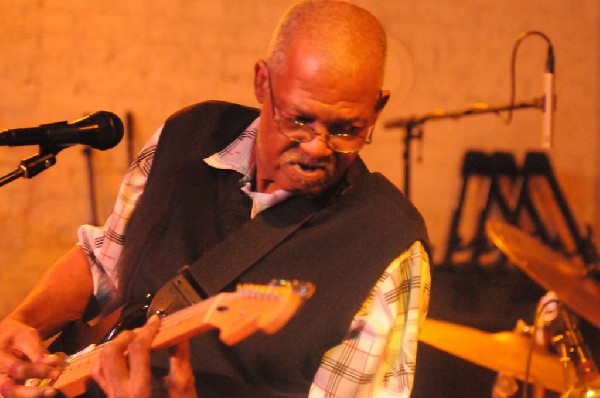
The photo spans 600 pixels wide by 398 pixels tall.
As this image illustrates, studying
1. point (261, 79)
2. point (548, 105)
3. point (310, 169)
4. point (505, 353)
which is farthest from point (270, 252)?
point (548, 105)

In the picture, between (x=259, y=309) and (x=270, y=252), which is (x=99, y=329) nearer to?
(x=270, y=252)

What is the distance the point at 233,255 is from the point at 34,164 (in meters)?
0.40

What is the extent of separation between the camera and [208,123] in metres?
1.84

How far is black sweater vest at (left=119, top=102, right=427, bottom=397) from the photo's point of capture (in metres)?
1.51

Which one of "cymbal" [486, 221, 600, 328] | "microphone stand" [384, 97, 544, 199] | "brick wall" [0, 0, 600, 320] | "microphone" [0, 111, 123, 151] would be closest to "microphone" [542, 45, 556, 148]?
"microphone stand" [384, 97, 544, 199]

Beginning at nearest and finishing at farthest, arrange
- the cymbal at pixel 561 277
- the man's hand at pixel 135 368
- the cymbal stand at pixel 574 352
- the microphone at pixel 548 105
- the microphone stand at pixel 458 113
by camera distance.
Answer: the man's hand at pixel 135 368, the cymbal at pixel 561 277, the cymbal stand at pixel 574 352, the microphone at pixel 548 105, the microphone stand at pixel 458 113

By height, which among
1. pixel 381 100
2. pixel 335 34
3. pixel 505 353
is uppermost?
pixel 335 34

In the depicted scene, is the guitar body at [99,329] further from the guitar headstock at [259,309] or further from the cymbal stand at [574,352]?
the cymbal stand at [574,352]

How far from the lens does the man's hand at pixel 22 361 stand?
1504 millimetres

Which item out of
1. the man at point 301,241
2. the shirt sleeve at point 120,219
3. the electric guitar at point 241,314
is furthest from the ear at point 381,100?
the shirt sleeve at point 120,219

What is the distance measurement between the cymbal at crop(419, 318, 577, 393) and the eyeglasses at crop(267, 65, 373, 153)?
758 millimetres

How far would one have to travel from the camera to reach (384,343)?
1474 millimetres

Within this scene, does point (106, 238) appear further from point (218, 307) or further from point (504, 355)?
point (504, 355)

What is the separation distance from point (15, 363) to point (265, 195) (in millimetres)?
571
